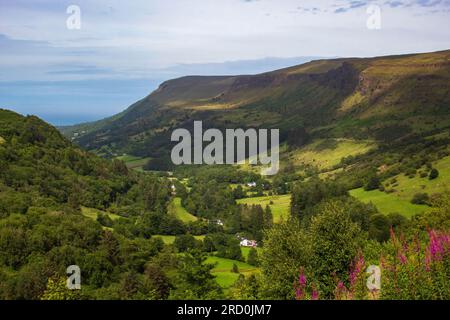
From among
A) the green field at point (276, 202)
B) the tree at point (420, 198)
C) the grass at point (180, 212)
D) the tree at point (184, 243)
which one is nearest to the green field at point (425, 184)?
the tree at point (420, 198)

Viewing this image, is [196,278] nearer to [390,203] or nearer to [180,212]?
[390,203]

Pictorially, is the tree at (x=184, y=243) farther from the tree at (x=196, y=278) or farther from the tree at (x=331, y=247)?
the tree at (x=331, y=247)

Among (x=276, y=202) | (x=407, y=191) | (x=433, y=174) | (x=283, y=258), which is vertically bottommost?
(x=276, y=202)

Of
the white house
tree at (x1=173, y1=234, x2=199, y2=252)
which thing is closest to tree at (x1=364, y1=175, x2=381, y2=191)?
the white house

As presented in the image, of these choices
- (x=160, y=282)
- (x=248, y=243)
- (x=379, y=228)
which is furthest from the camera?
(x=248, y=243)

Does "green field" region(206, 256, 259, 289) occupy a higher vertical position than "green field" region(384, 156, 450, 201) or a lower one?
lower

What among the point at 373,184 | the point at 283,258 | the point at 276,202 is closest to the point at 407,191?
the point at 373,184

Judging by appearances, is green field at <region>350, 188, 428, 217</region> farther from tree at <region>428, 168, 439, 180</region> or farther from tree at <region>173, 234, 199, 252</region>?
tree at <region>173, 234, 199, 252</region>

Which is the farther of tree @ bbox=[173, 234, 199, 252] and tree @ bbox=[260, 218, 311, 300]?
tree @ bbox=[173, 234, 199, 252]
